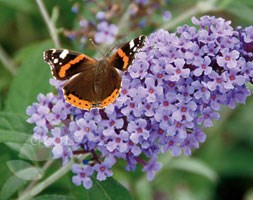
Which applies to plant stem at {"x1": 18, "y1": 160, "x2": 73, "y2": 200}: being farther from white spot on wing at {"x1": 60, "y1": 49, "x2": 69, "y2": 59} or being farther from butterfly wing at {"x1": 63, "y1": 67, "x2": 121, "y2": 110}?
white spot on wing at {"x1": 60, "y1": 49, "x2": 69, "y2": 59}

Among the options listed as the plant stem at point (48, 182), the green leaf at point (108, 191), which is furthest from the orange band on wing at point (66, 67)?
the green leaf at point (108, 191)

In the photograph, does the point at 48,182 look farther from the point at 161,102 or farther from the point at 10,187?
the point at 161,102

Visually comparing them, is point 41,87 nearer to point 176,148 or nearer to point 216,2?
point 176,148

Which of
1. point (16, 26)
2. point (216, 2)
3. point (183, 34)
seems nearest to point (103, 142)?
point (183, 34)

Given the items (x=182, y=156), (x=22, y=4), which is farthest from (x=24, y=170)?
(x=182, y=156)

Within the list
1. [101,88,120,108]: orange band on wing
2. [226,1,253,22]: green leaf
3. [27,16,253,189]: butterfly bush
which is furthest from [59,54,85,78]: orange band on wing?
[226,1,253,22]: green leaf

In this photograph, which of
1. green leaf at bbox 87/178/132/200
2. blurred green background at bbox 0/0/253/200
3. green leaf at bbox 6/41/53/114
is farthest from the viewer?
blurred green background at bbox 0/0/253/200

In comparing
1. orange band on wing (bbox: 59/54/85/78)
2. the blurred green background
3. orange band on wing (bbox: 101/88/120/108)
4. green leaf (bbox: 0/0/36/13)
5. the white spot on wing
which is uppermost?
green leaf (bbox: 0/0/36/13)
